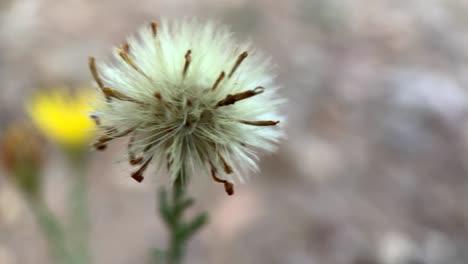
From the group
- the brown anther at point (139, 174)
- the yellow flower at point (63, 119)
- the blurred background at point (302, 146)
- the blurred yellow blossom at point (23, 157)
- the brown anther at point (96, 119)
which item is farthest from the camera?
the blurred background at point (302, 146)

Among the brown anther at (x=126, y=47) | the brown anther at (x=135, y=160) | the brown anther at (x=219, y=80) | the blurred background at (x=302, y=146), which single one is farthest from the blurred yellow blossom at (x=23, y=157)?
the brown anther at (x=219, y=80)

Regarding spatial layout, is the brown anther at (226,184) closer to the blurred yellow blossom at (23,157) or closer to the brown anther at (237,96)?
the brown anther at (237,96)

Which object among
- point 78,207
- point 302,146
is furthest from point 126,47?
point 302,146

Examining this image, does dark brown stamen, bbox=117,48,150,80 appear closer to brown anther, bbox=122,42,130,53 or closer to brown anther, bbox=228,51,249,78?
brown anther, bbox=122,42,130,53

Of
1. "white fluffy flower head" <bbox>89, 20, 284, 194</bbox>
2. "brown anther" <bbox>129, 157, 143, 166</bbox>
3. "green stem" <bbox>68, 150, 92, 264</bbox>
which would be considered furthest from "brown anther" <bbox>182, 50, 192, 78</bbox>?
"green stem" <bbox>68, 150, 92, 264</bbox>

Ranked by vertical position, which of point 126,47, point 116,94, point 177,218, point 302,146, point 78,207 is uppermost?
point 302,146

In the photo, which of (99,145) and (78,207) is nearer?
(99,145)

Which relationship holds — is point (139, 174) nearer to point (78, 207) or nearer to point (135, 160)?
point (135, 160)
